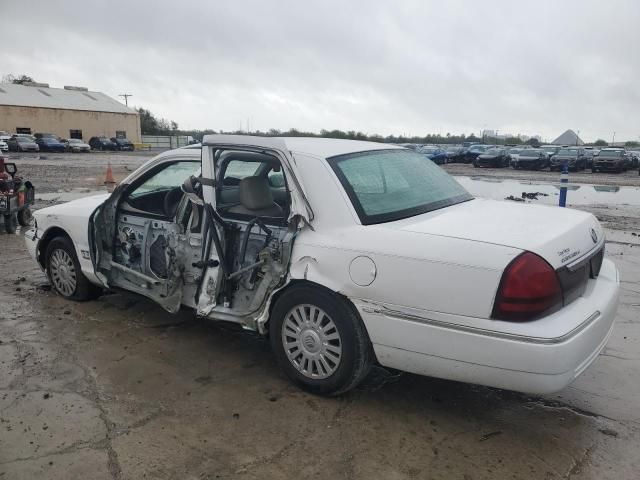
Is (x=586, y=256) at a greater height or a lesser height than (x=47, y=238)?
greater

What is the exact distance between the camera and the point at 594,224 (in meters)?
3.66

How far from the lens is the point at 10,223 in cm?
937

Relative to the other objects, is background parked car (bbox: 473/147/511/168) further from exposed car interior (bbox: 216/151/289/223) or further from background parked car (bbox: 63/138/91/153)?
exposed car interior (bbox: 216/151/289/223)

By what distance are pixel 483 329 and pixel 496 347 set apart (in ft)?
0.36

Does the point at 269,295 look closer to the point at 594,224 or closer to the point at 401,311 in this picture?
the point at 401,311

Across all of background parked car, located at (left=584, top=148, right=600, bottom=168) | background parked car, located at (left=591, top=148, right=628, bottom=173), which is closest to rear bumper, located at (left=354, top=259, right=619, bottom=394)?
background parked car, located at (left=591, top=148, right=628, bottom=173)

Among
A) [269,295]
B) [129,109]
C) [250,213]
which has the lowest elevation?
[269,295]

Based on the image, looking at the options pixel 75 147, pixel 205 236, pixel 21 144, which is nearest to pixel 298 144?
pixel 205 236

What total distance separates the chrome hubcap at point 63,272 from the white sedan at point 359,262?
0.60 meters

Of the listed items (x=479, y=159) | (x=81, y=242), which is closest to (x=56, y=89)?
(x=479, y=159)

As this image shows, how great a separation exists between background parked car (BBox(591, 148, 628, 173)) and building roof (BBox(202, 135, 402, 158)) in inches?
1210

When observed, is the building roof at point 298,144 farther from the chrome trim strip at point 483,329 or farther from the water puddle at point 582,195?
the water puddle at point 582,195

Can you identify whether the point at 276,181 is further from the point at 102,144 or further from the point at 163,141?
the point at 163,141

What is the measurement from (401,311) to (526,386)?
74 centimetres
